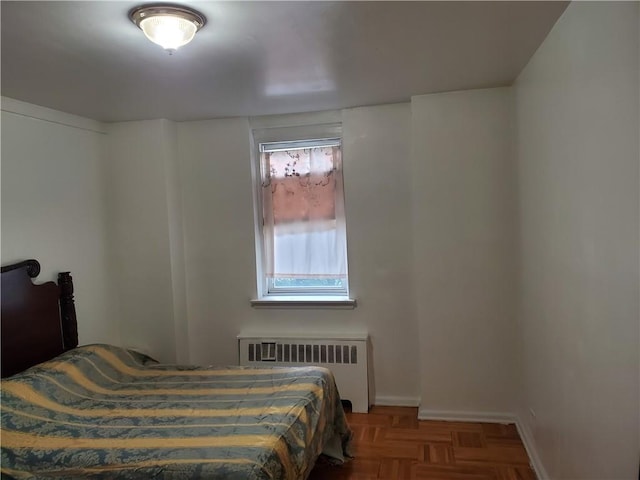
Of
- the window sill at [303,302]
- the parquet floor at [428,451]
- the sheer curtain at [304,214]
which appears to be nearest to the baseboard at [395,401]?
the parquet floor at [428,451]

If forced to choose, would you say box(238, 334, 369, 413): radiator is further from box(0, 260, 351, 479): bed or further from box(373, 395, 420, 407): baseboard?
box(0, 260, 351, 479): bed

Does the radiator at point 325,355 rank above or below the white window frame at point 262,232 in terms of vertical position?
below

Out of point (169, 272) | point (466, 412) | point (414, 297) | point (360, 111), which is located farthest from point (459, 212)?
point (169, 272)

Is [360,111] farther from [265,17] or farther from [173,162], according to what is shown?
[265,17]

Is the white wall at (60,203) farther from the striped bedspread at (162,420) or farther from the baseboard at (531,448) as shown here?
the baseboard at (531,448)

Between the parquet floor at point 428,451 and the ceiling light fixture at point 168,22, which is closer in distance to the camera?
the ceiling light fixture at point 168,22

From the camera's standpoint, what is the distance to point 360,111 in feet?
11.8

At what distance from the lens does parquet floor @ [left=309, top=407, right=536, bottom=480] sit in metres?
2.75

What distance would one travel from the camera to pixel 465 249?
3348 millimetres

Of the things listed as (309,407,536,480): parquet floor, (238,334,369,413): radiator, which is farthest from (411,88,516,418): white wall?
(238,334,369,413): radiator

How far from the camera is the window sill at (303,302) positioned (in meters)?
3.73

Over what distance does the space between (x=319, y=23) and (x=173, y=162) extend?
2269mm

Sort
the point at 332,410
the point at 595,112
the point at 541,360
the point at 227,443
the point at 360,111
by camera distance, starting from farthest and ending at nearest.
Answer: the point at 360,111 < the point at 332,410 < the point at 541,360 < the point at 227,443 < the point at 595,112

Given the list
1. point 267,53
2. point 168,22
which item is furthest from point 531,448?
point 168,22
